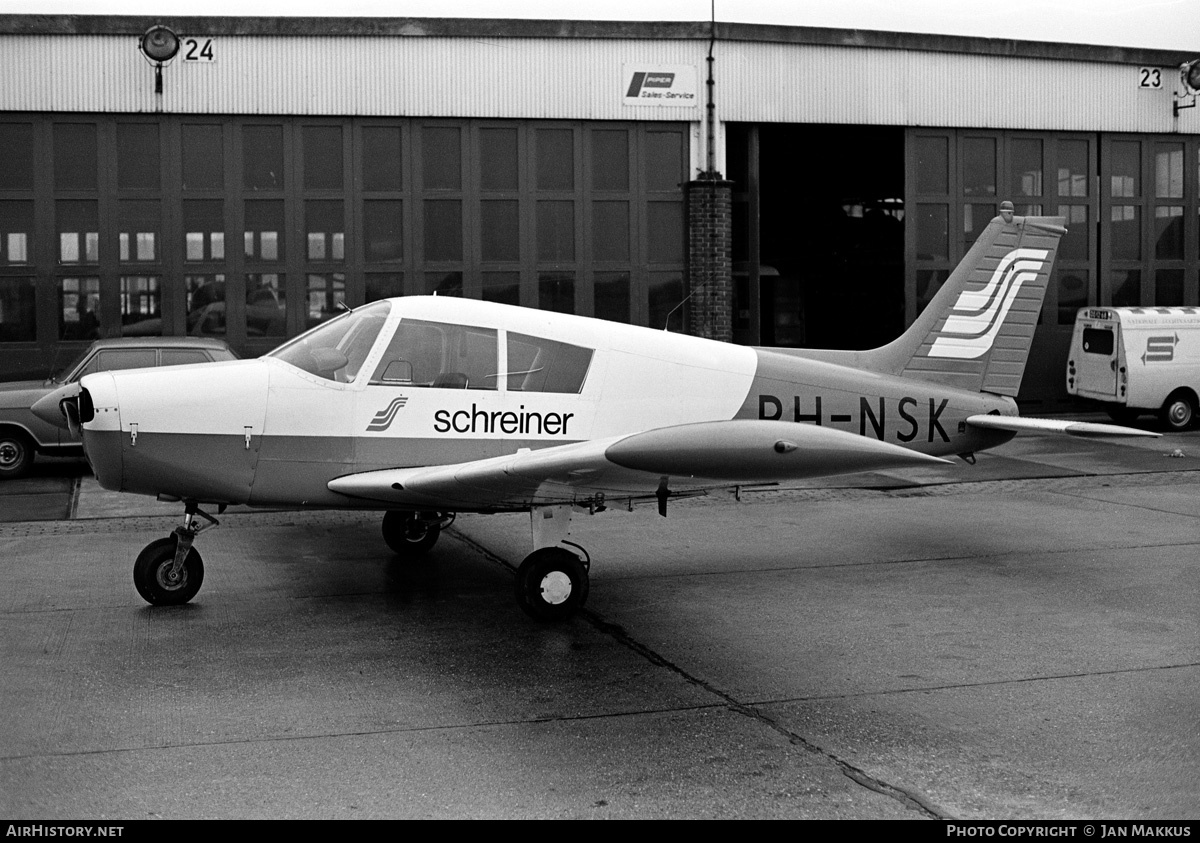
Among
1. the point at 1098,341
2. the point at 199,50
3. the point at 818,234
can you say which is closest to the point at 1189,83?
the point at 1098,341

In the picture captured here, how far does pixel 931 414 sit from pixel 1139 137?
16499 millimetres

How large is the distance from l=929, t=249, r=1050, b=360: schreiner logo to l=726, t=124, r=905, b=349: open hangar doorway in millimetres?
11262

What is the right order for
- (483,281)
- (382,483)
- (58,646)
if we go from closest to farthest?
(58,646) → (382,483) → (483,281)

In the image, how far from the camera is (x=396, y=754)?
5434 millimetres

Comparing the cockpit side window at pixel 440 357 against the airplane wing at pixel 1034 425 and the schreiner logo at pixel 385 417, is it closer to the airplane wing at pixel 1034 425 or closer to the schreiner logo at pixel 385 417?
the schreiner logo at pixel 385 417

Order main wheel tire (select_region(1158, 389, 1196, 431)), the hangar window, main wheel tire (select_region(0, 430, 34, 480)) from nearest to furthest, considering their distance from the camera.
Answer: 1. main wheel tire (select_region(0, 430, 34, 480))
2. the hangar window
3. main wheel tire (select_region(1158, 389, 1196, 431))

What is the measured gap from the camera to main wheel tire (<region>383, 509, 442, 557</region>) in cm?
1020

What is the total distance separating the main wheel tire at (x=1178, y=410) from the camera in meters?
20.5

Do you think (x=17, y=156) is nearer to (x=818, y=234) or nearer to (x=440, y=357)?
(x=440, y=357)

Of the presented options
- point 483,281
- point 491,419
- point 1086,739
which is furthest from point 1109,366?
point 1086,739

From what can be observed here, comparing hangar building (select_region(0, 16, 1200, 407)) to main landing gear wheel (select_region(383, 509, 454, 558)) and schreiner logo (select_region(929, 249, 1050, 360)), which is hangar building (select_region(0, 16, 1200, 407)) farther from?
schreiner logo (select_region(929, 249, 1050, 360))

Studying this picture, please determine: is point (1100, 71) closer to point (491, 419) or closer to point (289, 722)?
point (491, 419)

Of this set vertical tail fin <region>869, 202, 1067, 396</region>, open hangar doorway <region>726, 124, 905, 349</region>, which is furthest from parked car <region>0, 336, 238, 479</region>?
open hangar doorway <region>726, 124, 905, 349</region>

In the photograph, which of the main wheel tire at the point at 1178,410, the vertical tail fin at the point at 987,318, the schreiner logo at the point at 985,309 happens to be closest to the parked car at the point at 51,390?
the vertical tail fin at the point at 987,318
